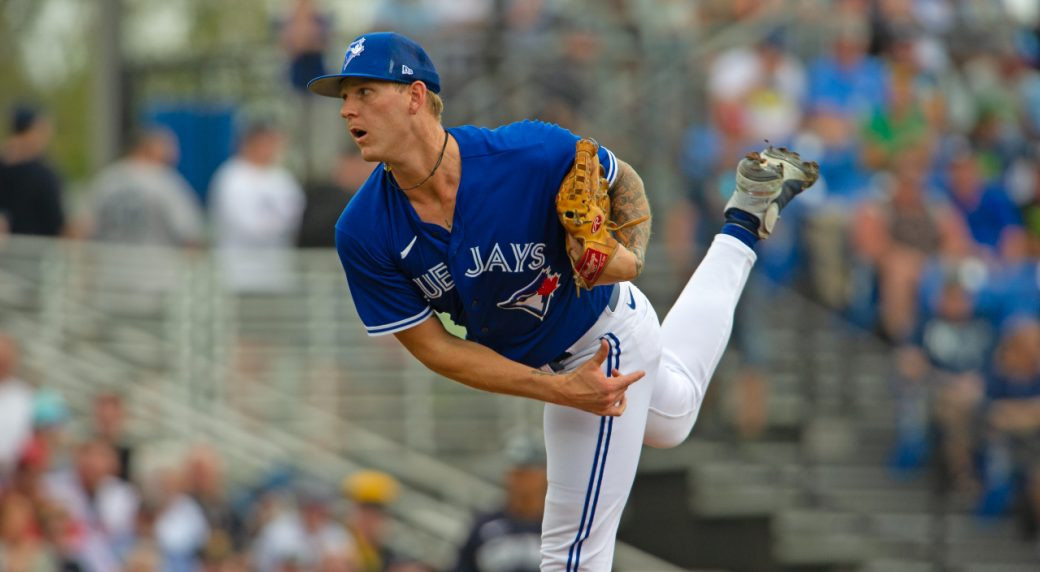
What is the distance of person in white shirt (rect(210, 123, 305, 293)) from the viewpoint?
13766mm

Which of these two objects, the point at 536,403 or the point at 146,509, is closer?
the point at 146,509

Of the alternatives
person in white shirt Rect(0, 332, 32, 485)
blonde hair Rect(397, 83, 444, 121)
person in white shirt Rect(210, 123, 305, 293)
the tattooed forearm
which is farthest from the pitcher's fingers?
person in white shirt Rect(210, 123, 305, 293)

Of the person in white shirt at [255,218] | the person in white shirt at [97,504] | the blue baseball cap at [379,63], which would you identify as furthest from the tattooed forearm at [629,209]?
the person in white shirt at [255,218]

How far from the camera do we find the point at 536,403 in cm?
1355

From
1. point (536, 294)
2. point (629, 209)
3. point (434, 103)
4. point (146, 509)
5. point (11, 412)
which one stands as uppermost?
point (434, 103)

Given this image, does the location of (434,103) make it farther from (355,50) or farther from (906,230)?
(906,230)

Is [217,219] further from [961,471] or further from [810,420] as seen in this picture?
[961,471]

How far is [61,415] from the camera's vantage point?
1220 centimetres

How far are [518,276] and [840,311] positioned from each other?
7.53 meters

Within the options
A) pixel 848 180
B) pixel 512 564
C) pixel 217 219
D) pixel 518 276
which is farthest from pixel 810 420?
pixel 518 276

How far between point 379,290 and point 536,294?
0.60 metres

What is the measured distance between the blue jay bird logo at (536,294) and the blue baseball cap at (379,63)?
88 centimetres

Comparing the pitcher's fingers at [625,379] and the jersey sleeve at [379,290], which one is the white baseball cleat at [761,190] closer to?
the pitcher's fingers at [625,379]

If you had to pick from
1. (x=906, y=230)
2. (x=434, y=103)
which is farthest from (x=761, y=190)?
(x=906, y=230)
